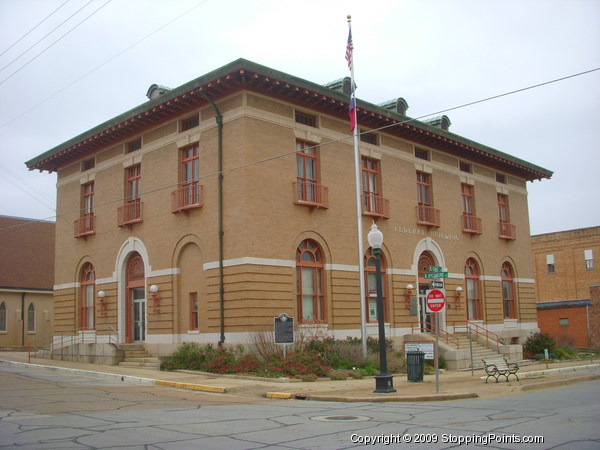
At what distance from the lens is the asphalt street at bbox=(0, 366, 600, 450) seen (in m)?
9.60

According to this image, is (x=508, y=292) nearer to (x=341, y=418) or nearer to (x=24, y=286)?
(x=341, y=418)

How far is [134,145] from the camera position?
30.2 meters

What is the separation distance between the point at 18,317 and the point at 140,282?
65.2 feet

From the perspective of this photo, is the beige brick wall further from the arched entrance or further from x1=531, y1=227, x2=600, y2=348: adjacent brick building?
x1=531, y1=227, x2=600, y2=348: adjacent brick building

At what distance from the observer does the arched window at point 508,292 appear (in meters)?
38.1

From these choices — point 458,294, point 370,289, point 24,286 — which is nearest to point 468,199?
point 458,294

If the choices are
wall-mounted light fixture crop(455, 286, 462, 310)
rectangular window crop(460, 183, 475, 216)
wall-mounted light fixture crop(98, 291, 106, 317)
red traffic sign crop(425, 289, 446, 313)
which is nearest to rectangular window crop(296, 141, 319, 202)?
red traffic sign crop(425, 289, 446, 313)

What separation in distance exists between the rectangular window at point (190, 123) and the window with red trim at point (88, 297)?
9.22 meters

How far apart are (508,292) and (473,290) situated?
4151 mm

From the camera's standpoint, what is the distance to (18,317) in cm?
4419

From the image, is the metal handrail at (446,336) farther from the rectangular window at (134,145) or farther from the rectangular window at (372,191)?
the rectangular window at (134,145)

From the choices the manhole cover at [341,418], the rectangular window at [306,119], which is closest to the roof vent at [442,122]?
the rectangular window at [306,119]

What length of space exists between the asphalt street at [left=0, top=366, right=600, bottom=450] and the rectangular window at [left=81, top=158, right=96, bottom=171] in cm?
1673

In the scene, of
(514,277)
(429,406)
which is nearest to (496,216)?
(514,277)
